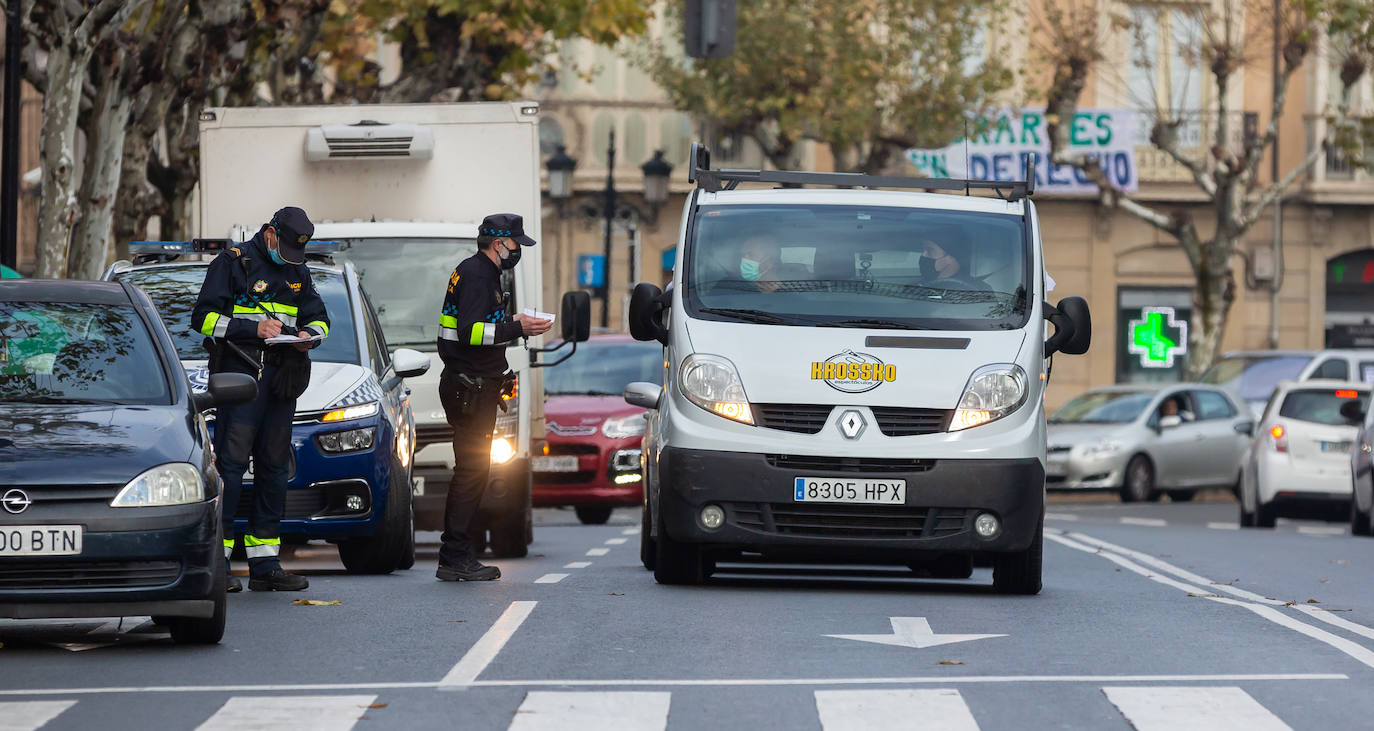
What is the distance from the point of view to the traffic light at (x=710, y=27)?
69.6ft

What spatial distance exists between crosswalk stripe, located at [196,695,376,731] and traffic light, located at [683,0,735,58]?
13352 mm

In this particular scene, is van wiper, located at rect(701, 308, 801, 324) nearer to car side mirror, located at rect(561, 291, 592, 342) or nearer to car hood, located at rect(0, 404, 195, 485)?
car side mirror, located at rect(561, 291, 592, 342)

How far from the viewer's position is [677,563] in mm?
13078

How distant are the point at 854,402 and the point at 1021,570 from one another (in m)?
1.27

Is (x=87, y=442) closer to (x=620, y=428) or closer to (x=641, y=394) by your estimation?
(x=641, y=394)

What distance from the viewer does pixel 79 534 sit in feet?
30.5

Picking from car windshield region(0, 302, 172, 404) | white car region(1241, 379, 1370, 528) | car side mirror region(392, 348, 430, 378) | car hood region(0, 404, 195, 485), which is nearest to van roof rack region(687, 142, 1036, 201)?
car side mirror region(392, 348, 430, 378)

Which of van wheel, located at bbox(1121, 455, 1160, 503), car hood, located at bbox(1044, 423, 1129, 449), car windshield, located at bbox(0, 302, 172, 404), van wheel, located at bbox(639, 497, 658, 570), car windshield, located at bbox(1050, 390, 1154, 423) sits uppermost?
car windshield, located at bbox(0, 302, 172, 404)

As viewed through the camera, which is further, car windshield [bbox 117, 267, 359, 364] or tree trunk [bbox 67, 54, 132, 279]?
tree trunk [bbox 67, 54, 132, 279]

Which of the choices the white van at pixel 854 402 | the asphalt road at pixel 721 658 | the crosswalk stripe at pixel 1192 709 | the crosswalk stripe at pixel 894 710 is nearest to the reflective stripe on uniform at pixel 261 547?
the asphalt road at pixel 721 658

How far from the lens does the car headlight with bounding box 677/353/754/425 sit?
12.5 metres

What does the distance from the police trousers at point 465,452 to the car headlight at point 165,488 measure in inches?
135

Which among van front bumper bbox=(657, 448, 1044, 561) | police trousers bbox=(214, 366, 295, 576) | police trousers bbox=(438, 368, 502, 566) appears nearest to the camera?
police trousers bbox=(214, 366, 295, 576)

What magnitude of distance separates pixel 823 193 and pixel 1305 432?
1385 cm
